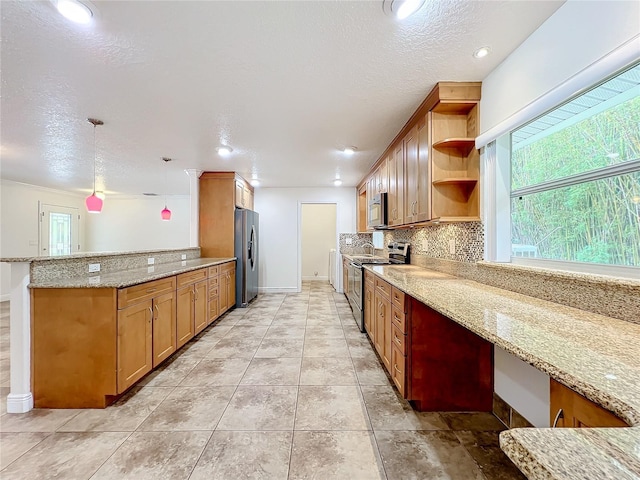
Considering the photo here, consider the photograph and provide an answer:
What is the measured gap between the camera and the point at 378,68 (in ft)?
6.50

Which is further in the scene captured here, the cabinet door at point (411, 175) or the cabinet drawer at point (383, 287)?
the cabinet door at point (411, 175)

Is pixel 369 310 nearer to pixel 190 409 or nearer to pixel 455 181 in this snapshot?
pixel 455 181

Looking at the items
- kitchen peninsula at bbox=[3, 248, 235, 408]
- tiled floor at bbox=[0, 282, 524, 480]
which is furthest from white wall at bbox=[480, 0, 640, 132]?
kitchen peninsula at bbox=[3, 248, 235, 408]

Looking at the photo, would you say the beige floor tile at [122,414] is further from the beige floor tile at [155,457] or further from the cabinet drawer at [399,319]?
the cabinet drawer at [399,319]

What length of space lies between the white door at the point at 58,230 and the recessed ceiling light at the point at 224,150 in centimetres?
509

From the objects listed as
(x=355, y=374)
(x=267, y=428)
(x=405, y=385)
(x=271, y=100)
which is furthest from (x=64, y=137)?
(x=405, y=385)

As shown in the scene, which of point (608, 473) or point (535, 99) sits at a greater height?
point (535, 99)

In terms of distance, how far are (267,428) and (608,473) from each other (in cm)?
180

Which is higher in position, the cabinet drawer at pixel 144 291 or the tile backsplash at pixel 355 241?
the tile backsplash at pixel 355 241

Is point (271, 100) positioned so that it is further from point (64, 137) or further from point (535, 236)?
point (64, 137)

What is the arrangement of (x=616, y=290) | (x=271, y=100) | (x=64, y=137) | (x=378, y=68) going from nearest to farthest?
1. (x=616, y=290)
2. (x=378, y=68)
3. (x=271, y=100)
4. (x=64, y=137)

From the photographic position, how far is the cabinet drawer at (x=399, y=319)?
6.76 feet

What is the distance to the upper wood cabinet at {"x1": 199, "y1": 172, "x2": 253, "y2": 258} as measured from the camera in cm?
502

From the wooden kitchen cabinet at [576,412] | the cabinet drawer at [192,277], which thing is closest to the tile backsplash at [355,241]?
the cabinet drawer at [192,277]
